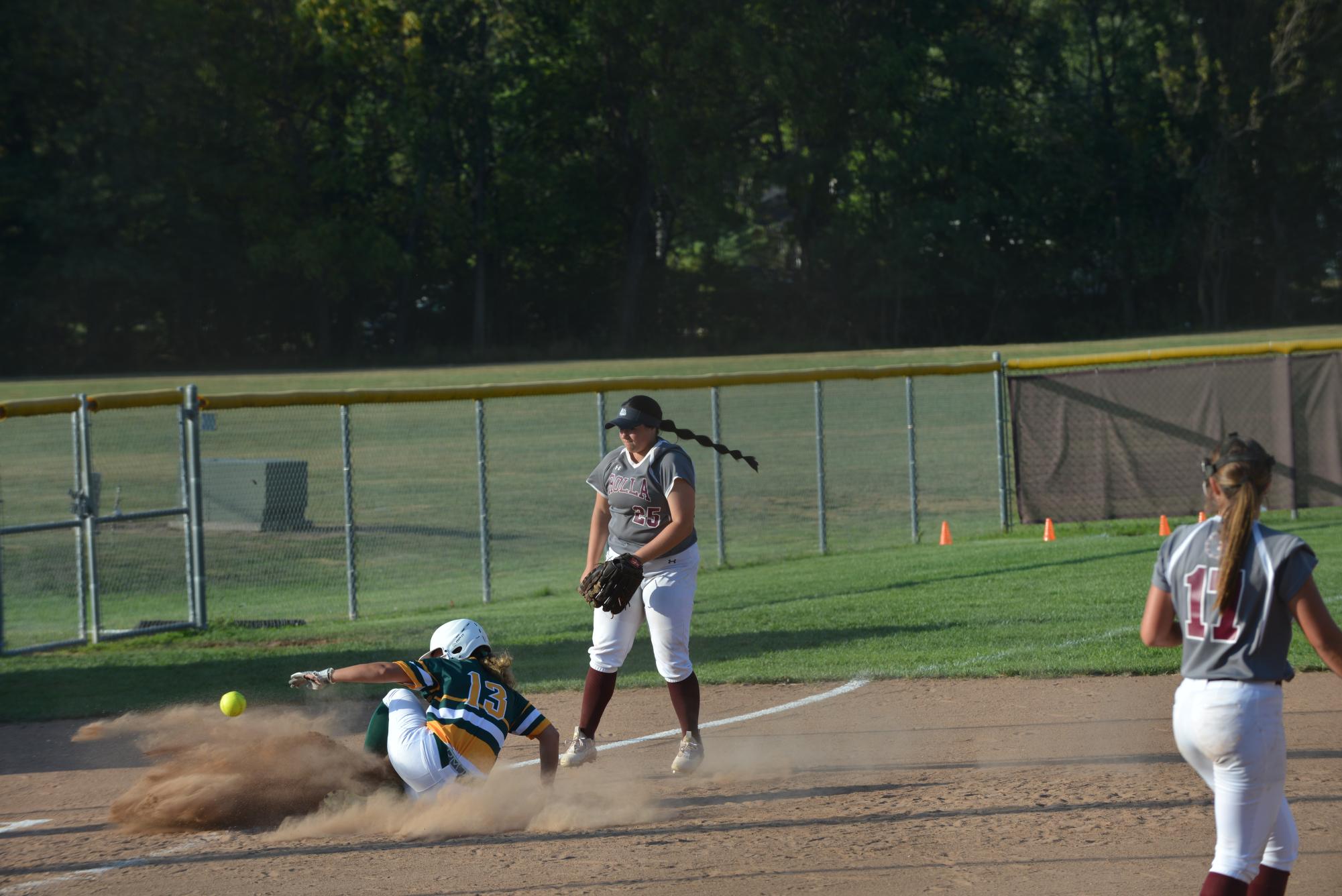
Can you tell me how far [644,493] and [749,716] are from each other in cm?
217

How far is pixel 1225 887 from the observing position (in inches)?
163

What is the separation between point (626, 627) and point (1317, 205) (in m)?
44.9

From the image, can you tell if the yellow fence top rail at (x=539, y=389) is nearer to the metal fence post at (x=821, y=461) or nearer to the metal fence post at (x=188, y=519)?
the metal fence post at (x=188, y=519)

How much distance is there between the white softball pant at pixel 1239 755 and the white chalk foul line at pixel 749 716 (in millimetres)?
4201

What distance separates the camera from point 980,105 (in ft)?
149

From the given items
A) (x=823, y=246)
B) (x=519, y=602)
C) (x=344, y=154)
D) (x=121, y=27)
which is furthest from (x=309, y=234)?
(x=519, y=602)

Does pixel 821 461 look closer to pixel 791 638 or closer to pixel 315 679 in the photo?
pixel 791 638

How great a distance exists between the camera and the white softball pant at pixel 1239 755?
161 inches

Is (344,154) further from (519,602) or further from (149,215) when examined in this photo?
(519,602)

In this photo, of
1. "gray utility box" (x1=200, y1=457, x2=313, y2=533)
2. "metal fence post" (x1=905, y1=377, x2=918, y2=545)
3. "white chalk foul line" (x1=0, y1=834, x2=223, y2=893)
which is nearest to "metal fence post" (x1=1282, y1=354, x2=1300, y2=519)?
"metal fence post" (x1=905, y1=377, x2=918, y2=545)

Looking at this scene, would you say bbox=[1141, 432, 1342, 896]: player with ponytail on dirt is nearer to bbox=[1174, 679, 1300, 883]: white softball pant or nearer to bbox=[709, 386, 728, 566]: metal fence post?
bbox=[1174, 679, 1300, 883]: white softball pant

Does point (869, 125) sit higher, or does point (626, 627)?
point (869, 125)

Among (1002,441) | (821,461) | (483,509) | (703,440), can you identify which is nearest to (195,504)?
(483,509)

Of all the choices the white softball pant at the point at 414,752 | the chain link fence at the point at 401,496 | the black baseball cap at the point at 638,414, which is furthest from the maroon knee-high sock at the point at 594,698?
the chain link fence at the point at 401,496
